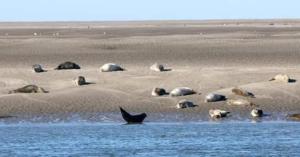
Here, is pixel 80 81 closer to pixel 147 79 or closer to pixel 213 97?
pixel 147 79

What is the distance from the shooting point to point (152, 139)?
1877 cm

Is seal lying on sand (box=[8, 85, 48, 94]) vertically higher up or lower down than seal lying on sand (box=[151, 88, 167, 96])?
higher up

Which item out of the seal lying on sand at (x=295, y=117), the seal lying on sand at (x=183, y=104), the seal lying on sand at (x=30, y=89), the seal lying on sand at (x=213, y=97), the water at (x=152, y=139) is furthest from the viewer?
the seal lying on sand at (x=30, y=89)

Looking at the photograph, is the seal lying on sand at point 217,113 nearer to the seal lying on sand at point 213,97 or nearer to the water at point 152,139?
the water at point 152,139

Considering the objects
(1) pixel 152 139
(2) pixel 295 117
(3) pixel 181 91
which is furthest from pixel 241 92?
(1) pixel 152 139

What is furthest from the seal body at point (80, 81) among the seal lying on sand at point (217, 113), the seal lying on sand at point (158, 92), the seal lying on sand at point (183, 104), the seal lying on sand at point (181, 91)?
the seal lying on sand at point (217, 113)

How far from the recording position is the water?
17359 mm

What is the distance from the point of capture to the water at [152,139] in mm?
17359

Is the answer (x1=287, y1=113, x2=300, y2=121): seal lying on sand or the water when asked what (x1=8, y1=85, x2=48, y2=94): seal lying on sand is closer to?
the water

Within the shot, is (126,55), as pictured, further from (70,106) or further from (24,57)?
(70,106)

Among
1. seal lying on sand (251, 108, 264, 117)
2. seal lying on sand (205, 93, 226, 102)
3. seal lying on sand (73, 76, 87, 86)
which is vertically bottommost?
seal lying on sand (251, 108, 264, 117)

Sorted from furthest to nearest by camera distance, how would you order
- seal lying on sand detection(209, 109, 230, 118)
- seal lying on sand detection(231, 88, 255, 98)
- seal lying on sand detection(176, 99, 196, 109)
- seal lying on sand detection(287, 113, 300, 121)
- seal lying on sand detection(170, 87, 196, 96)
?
seal lying on sand detection(170, 87, 196, 96) < seal lying on sand detection(231, 88, 255, 98) < seal lying on sand detection(176, 99, 196, 109) < seal lying on sand detection(209, 109, 230, 118) < seal lying on sand detection(287, 113, 300, 121)

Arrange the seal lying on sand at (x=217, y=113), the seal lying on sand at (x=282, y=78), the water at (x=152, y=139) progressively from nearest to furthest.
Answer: the water at (x=152, y=139)
the seal lying on sand at (x=217, y=113)
the seal lying on sand at (x=282, y=78)

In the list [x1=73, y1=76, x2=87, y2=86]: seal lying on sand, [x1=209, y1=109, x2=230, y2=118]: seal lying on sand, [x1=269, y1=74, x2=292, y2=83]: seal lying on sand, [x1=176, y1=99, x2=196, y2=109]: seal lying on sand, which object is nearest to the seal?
[x1=176, y1=99, x2=196, y2=109]: seal lying on sand
